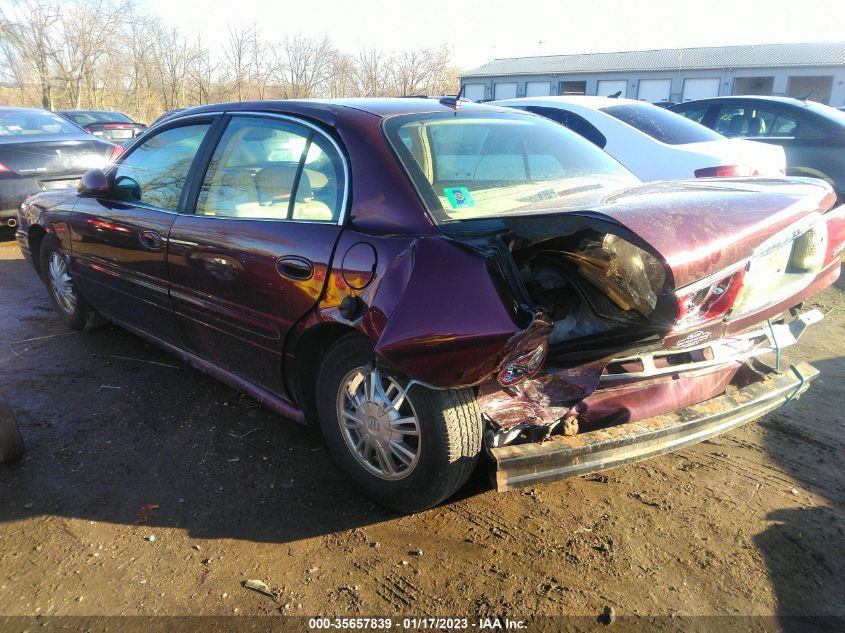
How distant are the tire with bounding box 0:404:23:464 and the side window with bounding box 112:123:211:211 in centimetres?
131

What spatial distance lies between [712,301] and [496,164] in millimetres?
1225

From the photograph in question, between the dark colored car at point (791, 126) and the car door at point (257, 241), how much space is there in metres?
6.76

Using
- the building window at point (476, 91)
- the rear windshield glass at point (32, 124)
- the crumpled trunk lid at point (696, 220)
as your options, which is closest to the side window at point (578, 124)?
the crumpled trunk lid at point (696, 220)

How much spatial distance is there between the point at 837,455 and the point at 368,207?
2.59 metres

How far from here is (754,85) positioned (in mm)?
39344

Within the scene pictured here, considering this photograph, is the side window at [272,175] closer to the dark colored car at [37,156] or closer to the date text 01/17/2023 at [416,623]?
the date text 01/17/2023 at [416,623]

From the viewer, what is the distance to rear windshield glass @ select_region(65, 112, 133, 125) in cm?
1525

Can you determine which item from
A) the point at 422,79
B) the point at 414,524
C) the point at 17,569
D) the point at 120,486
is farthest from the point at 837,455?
the point at 422,79

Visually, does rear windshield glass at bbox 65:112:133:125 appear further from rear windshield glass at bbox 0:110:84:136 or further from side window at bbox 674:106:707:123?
side window at bbox 674:106:707:123

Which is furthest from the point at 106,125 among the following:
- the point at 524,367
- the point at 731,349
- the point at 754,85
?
the point at 754,85

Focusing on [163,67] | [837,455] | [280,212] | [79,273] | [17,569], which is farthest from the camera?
[163,67]

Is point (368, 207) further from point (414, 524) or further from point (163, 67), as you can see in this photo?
point (163, 67)

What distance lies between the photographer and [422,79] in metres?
33.2

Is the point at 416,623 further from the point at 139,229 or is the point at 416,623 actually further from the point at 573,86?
the point at 573,86
